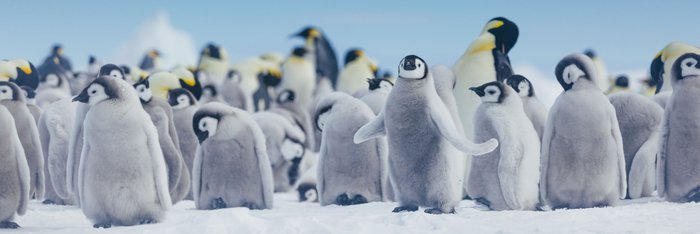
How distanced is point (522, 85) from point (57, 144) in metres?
3.58

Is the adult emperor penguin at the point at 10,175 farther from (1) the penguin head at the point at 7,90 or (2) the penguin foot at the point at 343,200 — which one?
(2) the penguin foot at the point at 343,200

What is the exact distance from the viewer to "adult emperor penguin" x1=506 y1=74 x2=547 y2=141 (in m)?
7.57

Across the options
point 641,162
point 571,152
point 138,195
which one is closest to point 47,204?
point 138,195

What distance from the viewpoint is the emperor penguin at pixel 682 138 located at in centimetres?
708

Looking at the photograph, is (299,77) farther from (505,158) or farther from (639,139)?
(505,158)

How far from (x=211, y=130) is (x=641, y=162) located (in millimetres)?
3224

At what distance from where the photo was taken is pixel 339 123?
740 cm

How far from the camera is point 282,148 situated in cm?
927

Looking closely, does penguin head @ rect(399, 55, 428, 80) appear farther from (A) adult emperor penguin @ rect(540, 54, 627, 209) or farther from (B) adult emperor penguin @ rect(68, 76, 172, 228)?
(B) adult emperor penguin @ rect(68, 76, 172, 228)

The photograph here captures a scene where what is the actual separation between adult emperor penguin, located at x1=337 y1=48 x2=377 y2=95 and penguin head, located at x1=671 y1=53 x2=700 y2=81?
9820 millimetres

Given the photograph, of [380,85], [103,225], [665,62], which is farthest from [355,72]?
[103,225]

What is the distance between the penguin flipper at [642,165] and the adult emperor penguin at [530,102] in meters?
0.75

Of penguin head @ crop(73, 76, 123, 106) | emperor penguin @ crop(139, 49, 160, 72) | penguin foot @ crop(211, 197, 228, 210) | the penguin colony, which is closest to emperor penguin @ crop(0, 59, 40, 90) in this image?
the penguin colony

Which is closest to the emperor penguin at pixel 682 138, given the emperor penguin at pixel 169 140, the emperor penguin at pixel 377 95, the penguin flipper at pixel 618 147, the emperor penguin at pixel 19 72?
the penguin flipper at pixel 618 147
